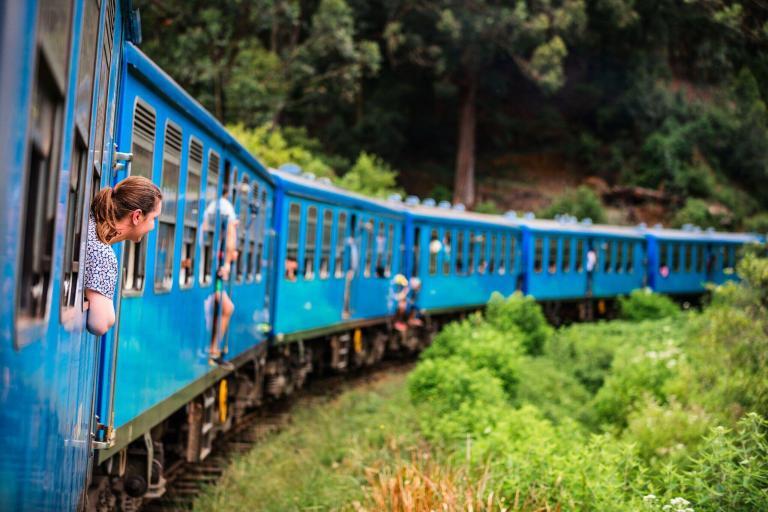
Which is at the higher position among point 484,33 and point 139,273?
point 484,33

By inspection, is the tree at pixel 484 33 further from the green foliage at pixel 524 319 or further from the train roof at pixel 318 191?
the train roof at pixel 318 191

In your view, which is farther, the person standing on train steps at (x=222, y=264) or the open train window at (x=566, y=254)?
the open train window at (x=566, y=254)

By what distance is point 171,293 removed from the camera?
258 inches

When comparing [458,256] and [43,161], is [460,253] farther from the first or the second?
[43,161]

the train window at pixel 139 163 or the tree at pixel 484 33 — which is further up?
the tree at pixel 484 33

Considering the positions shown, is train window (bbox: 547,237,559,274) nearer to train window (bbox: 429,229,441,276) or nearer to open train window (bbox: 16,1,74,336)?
train window (bbox: 429,229,441,276)

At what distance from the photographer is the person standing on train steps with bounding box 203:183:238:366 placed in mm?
7973

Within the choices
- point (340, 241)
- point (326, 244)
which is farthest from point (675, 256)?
point (326, 244)

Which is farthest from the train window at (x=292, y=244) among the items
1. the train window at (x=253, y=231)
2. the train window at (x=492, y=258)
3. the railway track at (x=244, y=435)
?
the train window at (x=492, y=258)

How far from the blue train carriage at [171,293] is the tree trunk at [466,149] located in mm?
33133

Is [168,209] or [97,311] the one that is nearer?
[97,311]

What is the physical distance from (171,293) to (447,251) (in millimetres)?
14666

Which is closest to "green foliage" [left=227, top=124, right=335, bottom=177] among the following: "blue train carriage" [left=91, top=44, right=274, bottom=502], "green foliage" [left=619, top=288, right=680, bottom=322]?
"green foliage" [left=619, top=288, right=680, bottom=322]

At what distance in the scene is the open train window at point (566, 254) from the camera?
26750 mm
